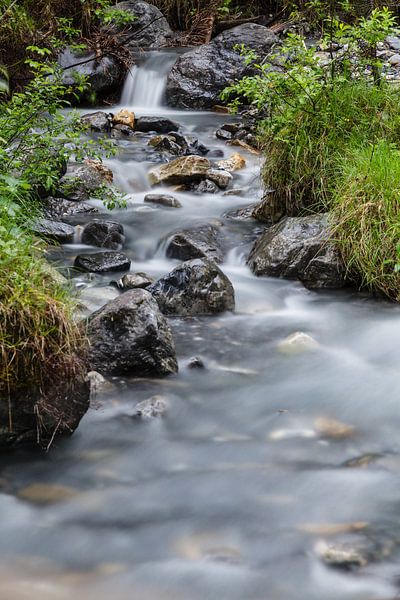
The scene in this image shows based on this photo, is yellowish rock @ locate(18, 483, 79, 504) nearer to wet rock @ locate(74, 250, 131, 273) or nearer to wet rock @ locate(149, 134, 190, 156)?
wet rock @ locate(74, 250, 131, 273)

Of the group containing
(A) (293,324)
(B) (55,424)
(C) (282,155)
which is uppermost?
(C) (282,155)

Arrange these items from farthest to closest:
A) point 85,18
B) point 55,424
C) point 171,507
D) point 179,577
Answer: point 85,18, point 55,424, point 171,507, point 179,577

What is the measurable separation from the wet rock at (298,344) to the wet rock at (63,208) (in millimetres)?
3362

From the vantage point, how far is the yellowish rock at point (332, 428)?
3.48 meters

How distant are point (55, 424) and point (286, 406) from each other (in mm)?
1351

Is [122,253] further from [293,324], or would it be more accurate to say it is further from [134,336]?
[134,336]

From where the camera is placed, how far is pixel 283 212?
6.77m

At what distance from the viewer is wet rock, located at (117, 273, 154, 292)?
534 centimetres

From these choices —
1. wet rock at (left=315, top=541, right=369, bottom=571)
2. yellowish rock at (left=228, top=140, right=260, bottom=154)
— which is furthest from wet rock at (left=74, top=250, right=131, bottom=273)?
yellowish rock at (left=228, top=140, right=260, bottom=154)

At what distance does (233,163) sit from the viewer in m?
8.98

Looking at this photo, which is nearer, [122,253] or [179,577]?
[179,577]

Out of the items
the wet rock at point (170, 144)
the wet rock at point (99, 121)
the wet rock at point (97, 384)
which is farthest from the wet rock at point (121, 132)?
the wet rock at point (97, 384)

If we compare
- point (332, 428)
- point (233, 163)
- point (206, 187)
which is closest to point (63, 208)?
point (206, 187)

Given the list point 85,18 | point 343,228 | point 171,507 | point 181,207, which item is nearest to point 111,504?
point 171,507
